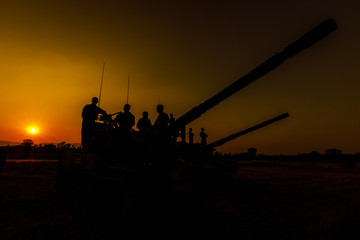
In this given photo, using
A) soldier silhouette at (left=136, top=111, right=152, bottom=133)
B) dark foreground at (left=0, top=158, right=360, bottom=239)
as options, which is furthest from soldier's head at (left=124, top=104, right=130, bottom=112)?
dark foreground at (left=0, top=158, right=360, bottom=239)

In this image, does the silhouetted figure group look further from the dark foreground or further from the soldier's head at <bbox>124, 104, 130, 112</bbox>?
the dark foreground

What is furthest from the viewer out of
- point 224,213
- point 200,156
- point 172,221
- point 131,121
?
point 200,156

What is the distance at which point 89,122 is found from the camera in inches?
279

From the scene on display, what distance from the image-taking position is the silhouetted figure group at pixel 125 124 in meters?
5.38

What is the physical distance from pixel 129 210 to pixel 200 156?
17.8ft

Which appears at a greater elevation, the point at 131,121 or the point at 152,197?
the point at 131,121

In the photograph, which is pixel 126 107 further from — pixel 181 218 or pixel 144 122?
pixel 181 218

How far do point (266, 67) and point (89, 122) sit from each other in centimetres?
546

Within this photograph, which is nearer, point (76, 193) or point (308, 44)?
point (308, 44)

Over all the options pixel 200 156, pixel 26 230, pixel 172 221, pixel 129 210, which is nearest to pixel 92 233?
pixel 129 210

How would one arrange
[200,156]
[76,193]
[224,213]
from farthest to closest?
[200,156] < [76,193] < [224,213]

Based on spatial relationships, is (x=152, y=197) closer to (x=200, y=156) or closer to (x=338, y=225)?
(x=338, y=225)

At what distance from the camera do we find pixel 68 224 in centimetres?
446

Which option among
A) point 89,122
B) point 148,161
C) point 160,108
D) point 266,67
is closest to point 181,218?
point 148,161
